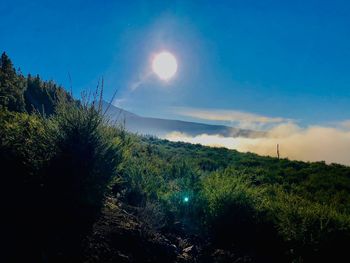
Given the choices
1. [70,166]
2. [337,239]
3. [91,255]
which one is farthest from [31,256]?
[337,239]

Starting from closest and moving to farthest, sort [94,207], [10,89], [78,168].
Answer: [78,168] → [94,207] → [10,89]

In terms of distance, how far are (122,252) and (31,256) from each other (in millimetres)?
1649

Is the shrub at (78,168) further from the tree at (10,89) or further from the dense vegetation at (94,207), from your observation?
the tree at (10,89)

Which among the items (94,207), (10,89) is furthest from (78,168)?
(10,89)

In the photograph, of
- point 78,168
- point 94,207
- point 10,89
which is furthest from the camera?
point 10,89

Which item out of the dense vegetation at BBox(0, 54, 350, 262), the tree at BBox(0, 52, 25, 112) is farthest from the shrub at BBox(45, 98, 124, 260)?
the tree at BBox(0, 52, 25, 112)

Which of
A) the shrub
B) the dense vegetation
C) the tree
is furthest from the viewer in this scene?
the tree

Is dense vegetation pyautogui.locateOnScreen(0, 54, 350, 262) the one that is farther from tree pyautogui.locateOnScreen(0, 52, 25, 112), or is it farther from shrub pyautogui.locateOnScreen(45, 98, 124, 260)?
tree pyautogui.locateOnScreen(0, 52, 25, 112)

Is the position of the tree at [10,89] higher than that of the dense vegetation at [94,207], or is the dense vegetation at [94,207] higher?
the tree at [10,89]

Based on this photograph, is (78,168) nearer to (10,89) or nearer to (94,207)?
(94,207)

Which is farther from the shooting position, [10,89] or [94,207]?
[10,89]

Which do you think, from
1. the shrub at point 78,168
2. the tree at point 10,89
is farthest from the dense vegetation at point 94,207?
the tree at point 10,89

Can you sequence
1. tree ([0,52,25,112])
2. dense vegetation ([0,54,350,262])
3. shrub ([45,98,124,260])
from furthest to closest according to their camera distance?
tree ([0,52,25,112]) → shrub ([45,98,124,260]) → dense vegetation ([0,54,350,262])

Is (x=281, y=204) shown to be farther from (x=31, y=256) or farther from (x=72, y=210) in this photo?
(x=31, y=256)
